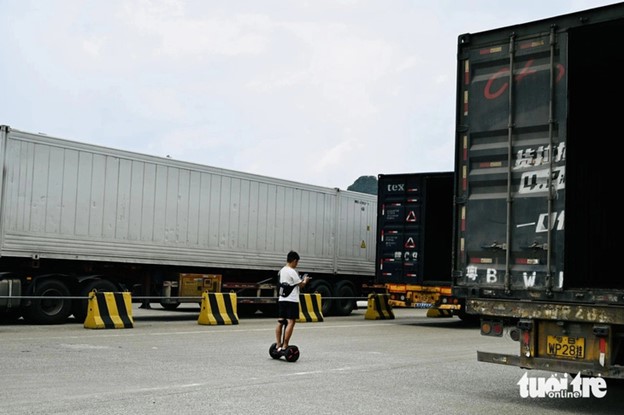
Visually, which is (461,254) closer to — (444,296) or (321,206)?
(444,296)

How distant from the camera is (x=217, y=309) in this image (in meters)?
19.6

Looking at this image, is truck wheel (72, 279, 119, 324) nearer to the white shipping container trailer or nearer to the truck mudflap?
the white shipping container trailer

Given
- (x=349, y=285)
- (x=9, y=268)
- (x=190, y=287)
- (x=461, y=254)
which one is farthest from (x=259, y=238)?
(x=461, y=254)

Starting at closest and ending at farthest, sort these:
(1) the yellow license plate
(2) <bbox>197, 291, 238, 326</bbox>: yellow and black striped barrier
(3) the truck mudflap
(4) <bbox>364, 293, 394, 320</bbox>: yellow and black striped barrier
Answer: (3) the truck mudflap, (1) the yellow license plate, (2) <bbox>197, 291, 238, 326</bbox>: yellow and black striped barrier, (4) <bbox>364, 293, 394, 320</bbox>: yellow and black striped barrier

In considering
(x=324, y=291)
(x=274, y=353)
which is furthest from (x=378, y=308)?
(x=274, y=353)

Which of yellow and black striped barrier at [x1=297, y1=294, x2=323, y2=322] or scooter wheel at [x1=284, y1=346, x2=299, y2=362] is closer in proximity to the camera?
scooter wheel at [x1=284, y1=346, x2=299, y2=362]

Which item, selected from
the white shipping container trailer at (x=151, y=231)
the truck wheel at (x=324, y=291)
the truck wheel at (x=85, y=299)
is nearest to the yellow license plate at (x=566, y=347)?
the white shipping container trailer at (x=151, y=231)

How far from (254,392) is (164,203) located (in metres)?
11.9

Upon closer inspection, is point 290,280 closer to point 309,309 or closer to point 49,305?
point 49,305

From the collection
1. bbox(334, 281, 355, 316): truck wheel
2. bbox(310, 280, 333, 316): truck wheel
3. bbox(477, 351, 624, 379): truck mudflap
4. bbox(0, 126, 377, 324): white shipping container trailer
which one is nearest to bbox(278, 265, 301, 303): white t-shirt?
bbox(477, 351, 624, 379): truck mudflap

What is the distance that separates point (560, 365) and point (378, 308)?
15.2 metres

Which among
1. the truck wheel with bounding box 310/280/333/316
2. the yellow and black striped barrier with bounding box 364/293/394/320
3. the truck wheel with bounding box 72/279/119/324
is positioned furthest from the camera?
the truck wheel with bounding box 310/280/333/316

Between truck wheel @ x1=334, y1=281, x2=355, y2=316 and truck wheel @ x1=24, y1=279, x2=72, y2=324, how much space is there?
29.2 feet

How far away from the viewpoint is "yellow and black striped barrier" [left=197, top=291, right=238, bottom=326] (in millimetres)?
19297
